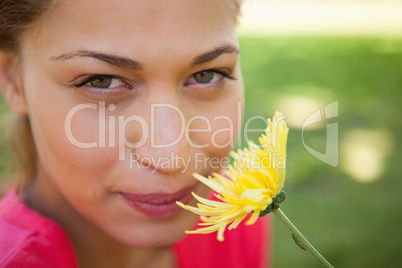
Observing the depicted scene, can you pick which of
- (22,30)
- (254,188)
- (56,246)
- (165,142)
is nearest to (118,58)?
(165,142)

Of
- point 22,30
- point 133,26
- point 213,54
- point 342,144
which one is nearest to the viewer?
point 133,26

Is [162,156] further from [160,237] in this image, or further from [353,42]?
[353,42]

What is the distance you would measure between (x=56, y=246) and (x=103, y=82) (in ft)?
1.80

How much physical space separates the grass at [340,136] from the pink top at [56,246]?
→ 94 centimetres

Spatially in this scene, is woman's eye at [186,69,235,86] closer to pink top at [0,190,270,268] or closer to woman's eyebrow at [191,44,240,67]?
woman's eyebrow at [191,44,240,67]

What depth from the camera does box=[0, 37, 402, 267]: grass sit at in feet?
10.1

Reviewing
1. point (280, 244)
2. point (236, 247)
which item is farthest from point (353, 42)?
point (236, 247)

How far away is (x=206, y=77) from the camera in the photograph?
1.46 m

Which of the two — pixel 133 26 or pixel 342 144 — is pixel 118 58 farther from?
pixel 342 144

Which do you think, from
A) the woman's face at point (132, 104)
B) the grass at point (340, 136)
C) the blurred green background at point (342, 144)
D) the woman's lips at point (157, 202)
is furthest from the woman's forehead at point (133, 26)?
the blurred green background at point (342, 144)

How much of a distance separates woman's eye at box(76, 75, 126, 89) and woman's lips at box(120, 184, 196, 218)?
309 millimetres

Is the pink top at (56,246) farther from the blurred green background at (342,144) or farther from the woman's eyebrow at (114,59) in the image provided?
the blurred green background at (342,144)

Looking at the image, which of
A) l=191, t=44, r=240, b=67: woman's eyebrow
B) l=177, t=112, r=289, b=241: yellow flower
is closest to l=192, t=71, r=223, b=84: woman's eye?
l=191, t=44, r=240, b=67: woman's eyebrow

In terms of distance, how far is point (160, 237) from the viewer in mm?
1438
